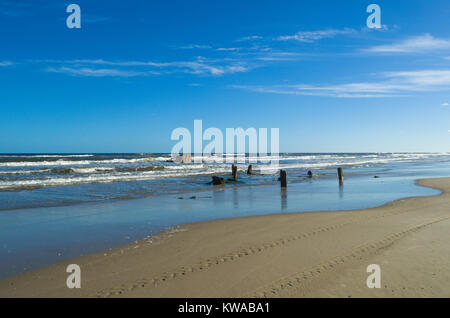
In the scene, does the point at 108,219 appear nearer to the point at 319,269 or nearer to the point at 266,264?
the point at 266,264

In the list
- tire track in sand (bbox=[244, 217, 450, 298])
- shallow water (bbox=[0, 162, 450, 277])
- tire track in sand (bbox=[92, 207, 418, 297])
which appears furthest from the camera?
shallow water (bbox=[0, 162, 450, 277])

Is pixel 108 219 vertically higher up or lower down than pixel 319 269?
lower down

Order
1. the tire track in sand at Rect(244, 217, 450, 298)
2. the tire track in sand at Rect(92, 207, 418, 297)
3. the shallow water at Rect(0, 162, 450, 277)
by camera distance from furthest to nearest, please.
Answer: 1. the shallow water at Rect(0, 162, 450, 277)
2. the tire track in sand at Rect(92, 207, 418, 297)
3. the tire track in sand at Rect(244, 217, 450, 298)

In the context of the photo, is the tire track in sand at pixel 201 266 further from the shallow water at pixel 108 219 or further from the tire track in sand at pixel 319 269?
the shallow water at pixel 108 219

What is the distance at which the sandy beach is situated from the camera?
15.3ft

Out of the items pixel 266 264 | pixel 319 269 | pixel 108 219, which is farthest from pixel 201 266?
pixel 108 219

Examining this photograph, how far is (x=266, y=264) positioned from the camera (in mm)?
5680

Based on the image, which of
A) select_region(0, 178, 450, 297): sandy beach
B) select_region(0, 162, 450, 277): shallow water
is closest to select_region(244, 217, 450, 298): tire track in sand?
select_region(0, 178, 450, 297): sandy beach

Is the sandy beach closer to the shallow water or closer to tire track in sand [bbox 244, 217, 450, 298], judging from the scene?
tire track in sand [bbox 244, 217, 450, 298]

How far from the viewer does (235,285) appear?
15.8ft

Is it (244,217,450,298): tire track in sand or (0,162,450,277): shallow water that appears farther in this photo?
(0,162,450,277): shallow water

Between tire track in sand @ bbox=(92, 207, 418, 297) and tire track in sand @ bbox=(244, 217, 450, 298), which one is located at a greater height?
tire track in sand @ bbox=(244, 217, 450, 298)

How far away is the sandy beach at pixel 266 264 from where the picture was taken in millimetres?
4676
